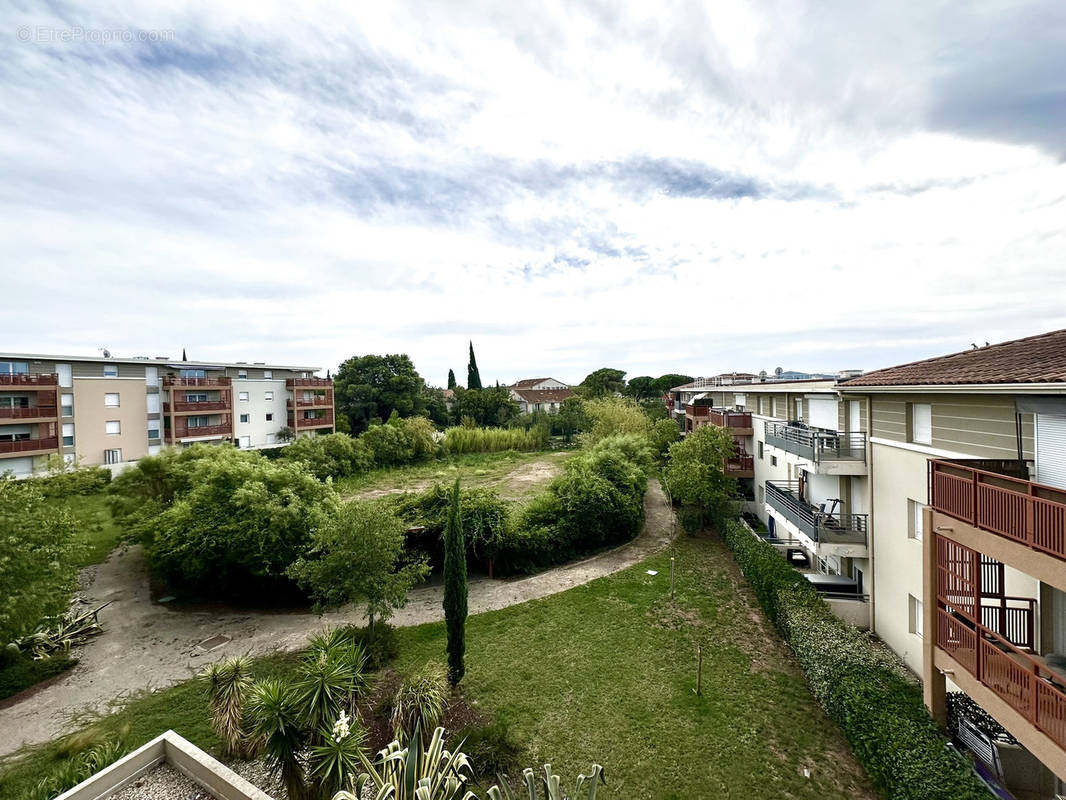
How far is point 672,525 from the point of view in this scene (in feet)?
72.0

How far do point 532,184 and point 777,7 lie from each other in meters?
9.77

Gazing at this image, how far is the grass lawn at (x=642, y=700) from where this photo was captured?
304 inches

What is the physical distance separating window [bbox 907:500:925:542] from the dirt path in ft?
31.4

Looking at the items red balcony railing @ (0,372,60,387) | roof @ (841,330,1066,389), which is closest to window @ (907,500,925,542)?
roof @ (841,330,1066,389)

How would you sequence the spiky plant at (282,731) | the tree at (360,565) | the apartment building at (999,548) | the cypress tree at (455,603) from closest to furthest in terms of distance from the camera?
the apartment building at (999,548) < the spiky plant at (282,731) < the cypress tree at (455,603) < the tree at (360,565)

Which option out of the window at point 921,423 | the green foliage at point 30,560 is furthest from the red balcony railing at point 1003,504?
the green foliage at point 30,560

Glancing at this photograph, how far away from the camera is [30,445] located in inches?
992

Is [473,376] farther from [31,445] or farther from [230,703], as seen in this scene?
[230,703]

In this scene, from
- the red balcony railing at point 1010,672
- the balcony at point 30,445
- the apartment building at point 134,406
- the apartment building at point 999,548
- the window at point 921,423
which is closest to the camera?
the red balcony railing at point 1010,672

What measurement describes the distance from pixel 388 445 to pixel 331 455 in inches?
206

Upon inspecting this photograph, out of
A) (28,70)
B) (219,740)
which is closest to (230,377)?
(28,70)

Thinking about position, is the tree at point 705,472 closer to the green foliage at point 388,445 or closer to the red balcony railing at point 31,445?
the green foliage at point 388,445

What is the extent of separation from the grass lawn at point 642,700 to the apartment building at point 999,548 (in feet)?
8.02

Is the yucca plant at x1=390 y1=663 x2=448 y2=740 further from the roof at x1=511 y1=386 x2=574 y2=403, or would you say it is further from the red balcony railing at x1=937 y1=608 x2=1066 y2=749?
the roof at x1=511 y1=386 x2=574 y2=403
